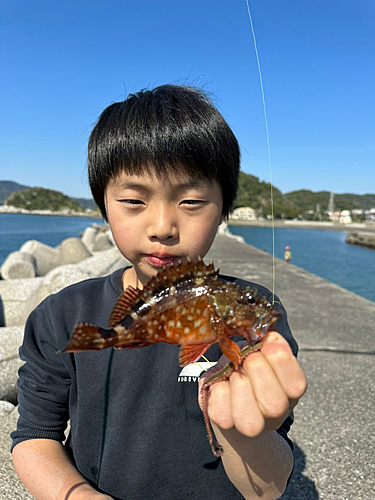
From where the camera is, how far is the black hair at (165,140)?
192 cm

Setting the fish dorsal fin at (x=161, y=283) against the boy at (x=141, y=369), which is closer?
the fish dorsal fin at (x=161, y=283)

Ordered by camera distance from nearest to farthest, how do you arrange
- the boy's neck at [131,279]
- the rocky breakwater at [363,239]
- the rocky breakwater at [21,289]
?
the boy's neck at [131,279] → the rocky breakwater at [21,289] → the rocky breakwater at [363,239]

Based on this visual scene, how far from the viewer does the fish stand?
132 centimetres

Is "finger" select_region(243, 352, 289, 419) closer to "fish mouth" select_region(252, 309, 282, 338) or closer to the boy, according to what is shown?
"fish mouth" select_region(252, 309, 282, 338)

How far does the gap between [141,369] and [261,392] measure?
3.63 feet

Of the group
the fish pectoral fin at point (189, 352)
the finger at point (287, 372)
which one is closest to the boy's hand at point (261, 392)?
the finger at point (287, 372)

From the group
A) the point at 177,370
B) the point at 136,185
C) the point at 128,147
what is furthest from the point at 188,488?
the point at 128,147

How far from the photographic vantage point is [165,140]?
192cm

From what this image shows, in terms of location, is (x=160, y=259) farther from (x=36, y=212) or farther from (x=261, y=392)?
(x=36, y=212)

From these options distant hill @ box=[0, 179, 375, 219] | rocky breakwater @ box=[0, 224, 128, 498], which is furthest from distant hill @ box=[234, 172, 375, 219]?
rocky breakwater @ box=[0, 224, 128, 498]

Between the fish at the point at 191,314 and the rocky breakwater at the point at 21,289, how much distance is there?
2.05 metres

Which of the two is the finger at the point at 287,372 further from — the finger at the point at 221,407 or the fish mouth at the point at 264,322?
the finger at the point at 221,407

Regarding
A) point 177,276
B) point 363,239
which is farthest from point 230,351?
point 363,239

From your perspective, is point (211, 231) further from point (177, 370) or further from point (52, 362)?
point (52, 362)
